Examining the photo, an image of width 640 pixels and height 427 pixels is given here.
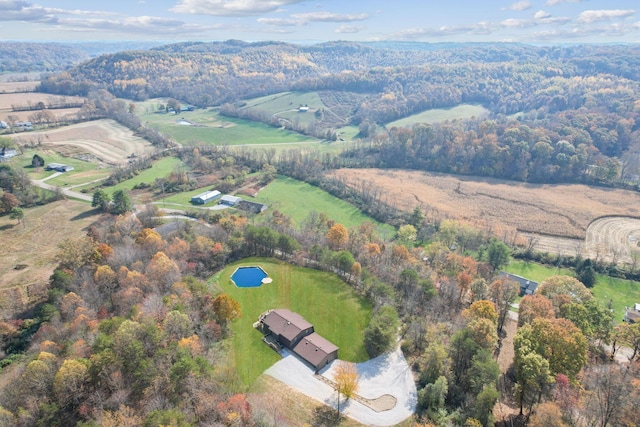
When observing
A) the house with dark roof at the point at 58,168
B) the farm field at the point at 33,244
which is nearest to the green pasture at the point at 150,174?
the farm field at the point at 33,244

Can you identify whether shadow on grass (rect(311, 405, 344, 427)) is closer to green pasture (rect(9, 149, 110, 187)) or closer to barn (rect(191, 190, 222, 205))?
barn (rect(191, 190, 222, 205))

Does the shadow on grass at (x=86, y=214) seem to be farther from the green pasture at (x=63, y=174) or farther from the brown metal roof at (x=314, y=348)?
the brown metal roof at (x=314, y=348)

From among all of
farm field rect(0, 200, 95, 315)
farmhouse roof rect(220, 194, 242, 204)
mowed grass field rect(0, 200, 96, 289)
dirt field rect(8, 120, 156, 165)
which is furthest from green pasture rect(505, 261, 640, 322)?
dirt field rect(8, 120, 156, 165)

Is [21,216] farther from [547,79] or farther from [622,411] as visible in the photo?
[547,79]

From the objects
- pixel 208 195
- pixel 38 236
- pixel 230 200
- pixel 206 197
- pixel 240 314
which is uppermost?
pixel 208 195

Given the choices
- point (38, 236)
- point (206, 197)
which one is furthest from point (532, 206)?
point (38, 236)

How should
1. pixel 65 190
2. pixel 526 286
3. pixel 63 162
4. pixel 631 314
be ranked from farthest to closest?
pixel 63 162 < pixel 65 190 < pixel 526 286 < pixel 631 314

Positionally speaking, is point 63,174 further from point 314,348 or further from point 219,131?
point 314,348
